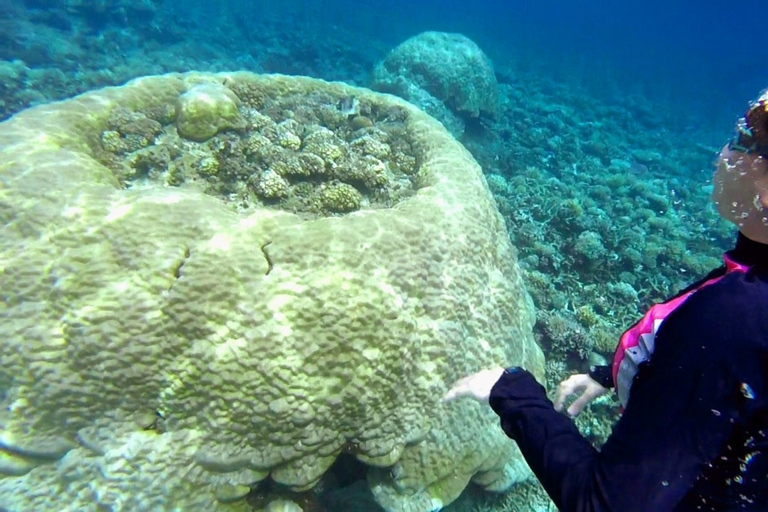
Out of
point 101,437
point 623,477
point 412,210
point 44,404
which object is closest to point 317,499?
point 101,437

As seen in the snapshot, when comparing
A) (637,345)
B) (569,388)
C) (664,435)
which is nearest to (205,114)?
(569,388)

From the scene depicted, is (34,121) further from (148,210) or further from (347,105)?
(347,105)

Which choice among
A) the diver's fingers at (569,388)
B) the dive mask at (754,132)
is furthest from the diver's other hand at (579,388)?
the dive mask at (754,132)

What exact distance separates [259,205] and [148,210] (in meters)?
1.17

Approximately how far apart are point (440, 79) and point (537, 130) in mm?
3980

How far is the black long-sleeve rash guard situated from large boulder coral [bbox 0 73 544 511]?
6.50 feet

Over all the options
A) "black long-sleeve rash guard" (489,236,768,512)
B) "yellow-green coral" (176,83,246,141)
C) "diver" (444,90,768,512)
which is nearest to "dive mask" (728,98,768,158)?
"diver" (444,90,768,512)

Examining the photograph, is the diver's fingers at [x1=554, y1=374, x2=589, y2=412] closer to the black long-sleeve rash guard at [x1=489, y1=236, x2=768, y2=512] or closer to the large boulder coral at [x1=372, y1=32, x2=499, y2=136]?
the black long-sleeve rash guard at [x1=489, y1=236, x2=768, y2=512]

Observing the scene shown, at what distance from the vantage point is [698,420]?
3.90 feet

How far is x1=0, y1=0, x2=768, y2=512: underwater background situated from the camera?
21.2ft

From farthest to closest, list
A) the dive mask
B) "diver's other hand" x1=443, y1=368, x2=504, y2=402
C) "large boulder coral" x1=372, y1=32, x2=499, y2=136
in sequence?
"large boulder coral" x1=372, y1=32, x2=499, y2=136 → "diver's other hand" x1=443, y1=368, x2=504, y2=402 → the dive mask

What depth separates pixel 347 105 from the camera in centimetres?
596

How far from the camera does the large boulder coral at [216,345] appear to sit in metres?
2.83

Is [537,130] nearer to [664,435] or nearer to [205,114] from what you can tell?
[205,114]
